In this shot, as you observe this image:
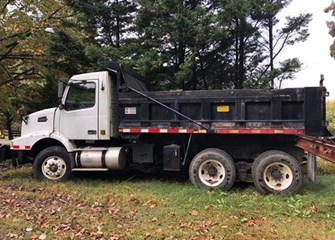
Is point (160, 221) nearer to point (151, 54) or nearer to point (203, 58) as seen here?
point (151, 54)

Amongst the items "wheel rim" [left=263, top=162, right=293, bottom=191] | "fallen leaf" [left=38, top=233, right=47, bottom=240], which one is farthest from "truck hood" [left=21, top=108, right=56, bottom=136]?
"wheel rim" [left=263, top=162, right=293, bottom=191]

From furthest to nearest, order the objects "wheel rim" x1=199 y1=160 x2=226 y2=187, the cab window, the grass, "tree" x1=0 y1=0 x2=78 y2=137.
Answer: "tree" x1=0 y1=0 x2=78 y2=137 → the cab window → "wheel rim" x1=199 y1=160 x2=226 y2=187 → the grass

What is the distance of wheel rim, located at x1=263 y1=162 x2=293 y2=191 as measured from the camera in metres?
7.72

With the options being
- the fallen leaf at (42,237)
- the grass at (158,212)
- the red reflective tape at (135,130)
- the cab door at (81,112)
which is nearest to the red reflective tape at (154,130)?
the red reflective tape at (135,130)

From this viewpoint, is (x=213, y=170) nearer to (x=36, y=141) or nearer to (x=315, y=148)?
(x=315, y=148)

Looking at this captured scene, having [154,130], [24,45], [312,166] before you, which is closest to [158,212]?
[154,130]

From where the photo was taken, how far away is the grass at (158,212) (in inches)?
212

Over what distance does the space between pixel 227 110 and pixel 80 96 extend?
11.8 feet

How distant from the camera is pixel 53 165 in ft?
30.1

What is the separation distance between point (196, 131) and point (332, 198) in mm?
2972

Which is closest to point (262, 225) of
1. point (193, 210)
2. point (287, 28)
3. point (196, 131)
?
point (193, 210)

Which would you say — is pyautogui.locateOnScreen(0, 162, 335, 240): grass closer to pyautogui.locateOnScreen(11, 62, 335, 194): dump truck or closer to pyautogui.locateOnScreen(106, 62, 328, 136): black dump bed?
pyautogui.locateOnScreen(11, 62, 335, 194): dump truck

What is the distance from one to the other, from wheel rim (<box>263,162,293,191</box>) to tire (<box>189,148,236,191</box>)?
70cm

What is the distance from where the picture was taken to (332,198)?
23.2ft
